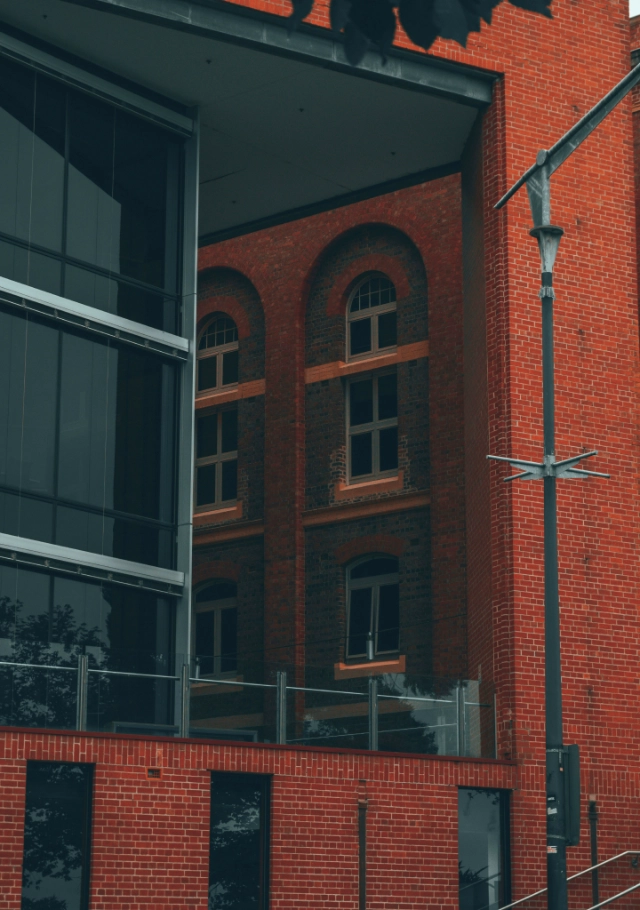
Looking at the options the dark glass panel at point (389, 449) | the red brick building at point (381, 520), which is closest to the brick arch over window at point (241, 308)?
the red brick building at point (381, 520)

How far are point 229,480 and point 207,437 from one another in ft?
4.21

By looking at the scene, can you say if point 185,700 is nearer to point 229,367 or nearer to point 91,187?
point 91,187

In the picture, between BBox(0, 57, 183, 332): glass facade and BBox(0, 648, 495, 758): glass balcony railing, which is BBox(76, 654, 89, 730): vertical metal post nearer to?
BBox(0, 648, 495, 758): glass balcony railing

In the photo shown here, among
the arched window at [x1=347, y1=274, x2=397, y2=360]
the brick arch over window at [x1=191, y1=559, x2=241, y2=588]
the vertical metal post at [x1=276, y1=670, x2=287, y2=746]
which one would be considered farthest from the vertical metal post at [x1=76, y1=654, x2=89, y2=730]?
the arched window at [x1=347, y1=274, x2=397, y2=360]

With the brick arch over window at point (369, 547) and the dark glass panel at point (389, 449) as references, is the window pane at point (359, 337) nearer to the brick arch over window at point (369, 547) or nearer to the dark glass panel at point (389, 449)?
the dark glass panel at point (389, 449)

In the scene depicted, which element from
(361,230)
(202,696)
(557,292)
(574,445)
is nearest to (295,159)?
(361,230)

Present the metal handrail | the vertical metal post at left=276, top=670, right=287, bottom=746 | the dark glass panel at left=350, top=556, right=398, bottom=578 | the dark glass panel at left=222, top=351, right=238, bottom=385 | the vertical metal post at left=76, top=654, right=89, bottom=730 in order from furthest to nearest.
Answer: the dark glass panel at left=222, top=351, right=238, bottom=385 < the dark glass panel at left=350, top=556, right=398, bottom=578 < the metal handrail < the vertical metal post at left=276, top=670, right=287, bottom=746 < the vertical metal post at left=76, top=654, right=89, bottom=730

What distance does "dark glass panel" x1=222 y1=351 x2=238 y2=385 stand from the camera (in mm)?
33844

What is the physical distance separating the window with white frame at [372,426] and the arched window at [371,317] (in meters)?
0.69

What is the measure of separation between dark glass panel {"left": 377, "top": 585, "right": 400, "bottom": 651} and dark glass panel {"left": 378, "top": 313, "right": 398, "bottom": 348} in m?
5.05

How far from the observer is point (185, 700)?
18828 mm

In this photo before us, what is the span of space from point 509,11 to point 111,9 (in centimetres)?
653

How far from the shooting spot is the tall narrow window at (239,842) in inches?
750

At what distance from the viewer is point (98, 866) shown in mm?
17781
